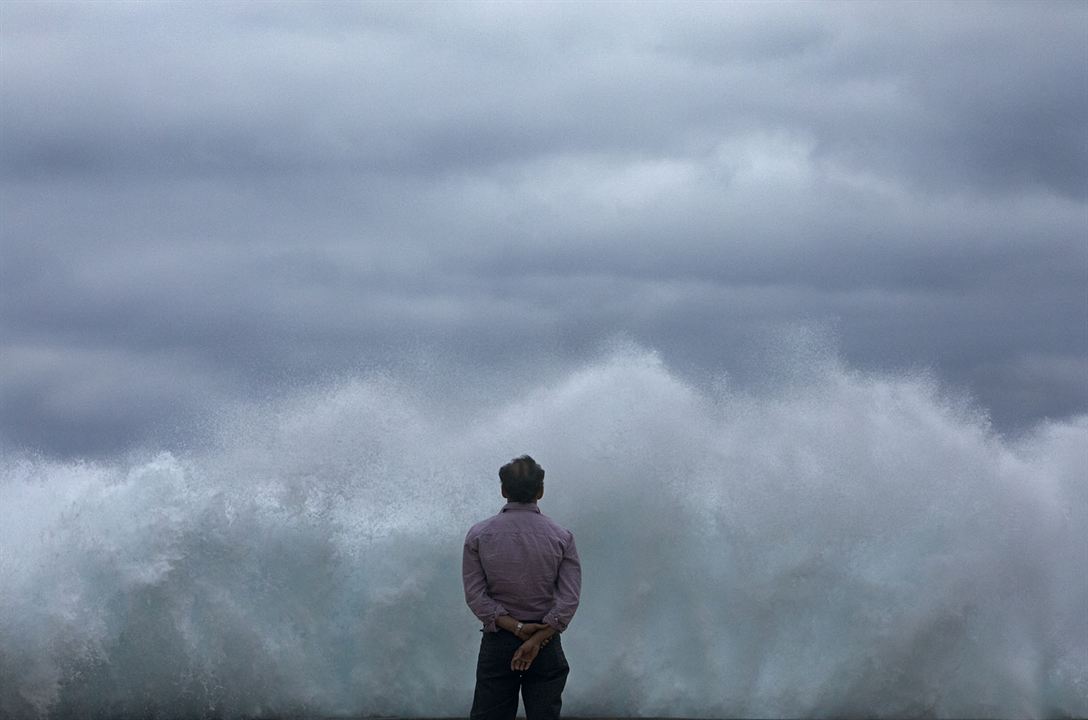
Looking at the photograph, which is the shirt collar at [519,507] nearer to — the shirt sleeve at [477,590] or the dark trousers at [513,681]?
the shirt sleeve at [477,590]

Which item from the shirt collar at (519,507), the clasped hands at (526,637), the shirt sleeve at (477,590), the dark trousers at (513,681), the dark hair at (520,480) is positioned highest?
the dark hair at (520,480)

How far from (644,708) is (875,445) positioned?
4916mm

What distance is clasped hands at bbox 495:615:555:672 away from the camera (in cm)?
698

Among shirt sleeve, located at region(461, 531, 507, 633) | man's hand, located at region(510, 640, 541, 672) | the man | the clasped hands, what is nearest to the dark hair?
the man

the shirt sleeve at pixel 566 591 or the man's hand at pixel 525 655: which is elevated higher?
the shirt sleeve at pixel 566 591

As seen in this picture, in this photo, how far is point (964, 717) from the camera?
599 inches

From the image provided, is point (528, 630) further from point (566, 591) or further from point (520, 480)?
point (520, 480)

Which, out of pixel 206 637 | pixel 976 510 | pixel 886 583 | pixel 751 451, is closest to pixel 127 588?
pixel 206 637

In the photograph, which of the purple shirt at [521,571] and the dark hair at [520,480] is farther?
the dark hair at [520,480]

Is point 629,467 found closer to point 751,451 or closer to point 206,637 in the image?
point 751,451

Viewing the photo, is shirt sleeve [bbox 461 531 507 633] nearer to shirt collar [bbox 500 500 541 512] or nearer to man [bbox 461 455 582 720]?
man [bbox 461 455 582 720]

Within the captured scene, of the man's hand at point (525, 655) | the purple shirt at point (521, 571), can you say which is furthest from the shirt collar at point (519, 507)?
the man's hand at point (525, 655)

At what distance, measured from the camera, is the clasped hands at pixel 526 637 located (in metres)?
6.98

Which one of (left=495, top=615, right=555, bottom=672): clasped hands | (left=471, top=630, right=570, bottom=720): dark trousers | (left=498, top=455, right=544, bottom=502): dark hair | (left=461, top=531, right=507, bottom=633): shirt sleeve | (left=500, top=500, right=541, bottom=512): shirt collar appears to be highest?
(left=498, top=455, right=544, bottom=502): dark hair
